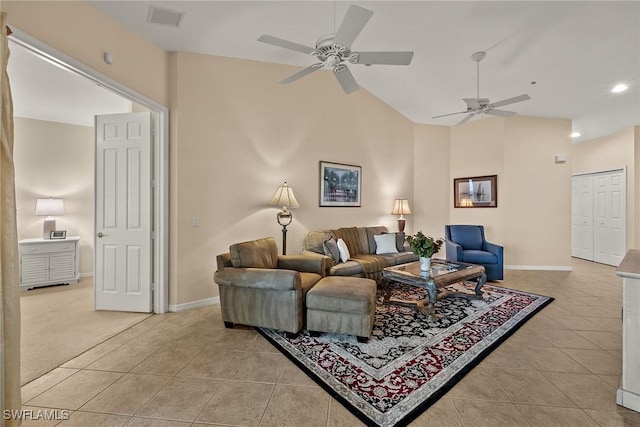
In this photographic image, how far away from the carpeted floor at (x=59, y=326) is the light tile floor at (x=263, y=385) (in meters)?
0.16

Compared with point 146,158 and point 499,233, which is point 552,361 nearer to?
point 499,233

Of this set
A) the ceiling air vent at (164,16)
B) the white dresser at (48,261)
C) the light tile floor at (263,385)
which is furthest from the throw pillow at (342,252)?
the white dresser at (48,261)

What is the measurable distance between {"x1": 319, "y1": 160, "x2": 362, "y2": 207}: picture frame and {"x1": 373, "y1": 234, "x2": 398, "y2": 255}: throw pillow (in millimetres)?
755

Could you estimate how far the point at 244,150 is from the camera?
3934 mm

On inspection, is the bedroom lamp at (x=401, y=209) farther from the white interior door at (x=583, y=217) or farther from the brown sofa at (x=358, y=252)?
the white interior door at (x=583, y=217)

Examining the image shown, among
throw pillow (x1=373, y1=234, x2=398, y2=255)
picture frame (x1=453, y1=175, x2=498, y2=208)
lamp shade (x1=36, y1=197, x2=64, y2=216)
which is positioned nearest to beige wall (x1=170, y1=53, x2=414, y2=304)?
throw pillow (x1=373, y1=234, x2=398, y2=255)

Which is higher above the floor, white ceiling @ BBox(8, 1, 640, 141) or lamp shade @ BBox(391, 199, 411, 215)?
white ceiling @ BBox(8, 1, 640, 141)

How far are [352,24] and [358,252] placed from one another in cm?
333

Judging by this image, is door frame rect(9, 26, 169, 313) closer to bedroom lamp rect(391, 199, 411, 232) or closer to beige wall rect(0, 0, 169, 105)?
beige wall rect(0, 0, 169, 105)

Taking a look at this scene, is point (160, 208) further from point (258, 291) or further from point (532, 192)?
point (532, 192)

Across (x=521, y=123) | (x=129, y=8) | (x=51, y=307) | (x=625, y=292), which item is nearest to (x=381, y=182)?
(x=521, y=123)

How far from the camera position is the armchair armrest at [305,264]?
11.3ft

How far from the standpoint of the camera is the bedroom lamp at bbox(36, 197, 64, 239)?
15.5 feet

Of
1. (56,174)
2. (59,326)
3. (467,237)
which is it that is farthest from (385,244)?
(56,174)
